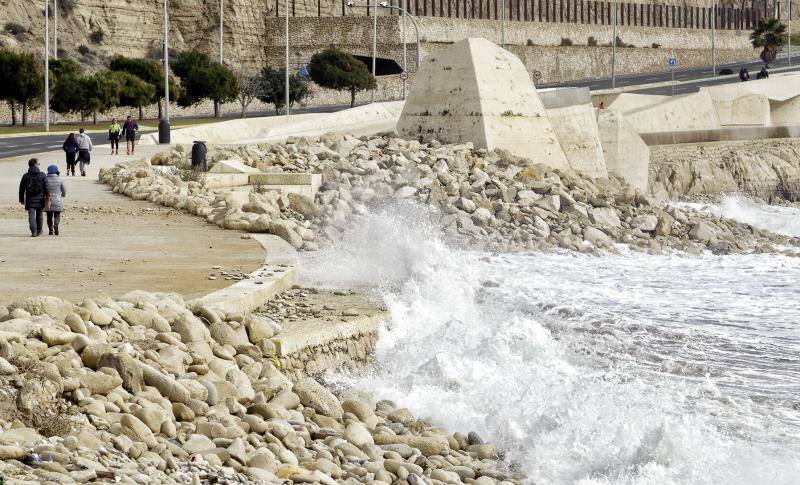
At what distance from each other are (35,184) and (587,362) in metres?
8.03

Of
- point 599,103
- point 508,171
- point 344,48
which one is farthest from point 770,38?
point 508,171

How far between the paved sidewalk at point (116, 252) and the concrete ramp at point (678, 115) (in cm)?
2773

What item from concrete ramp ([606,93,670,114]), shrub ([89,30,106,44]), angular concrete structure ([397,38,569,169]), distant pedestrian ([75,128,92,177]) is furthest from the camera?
shrub ([89,30,106,44])

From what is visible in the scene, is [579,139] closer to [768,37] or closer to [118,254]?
[118,254]

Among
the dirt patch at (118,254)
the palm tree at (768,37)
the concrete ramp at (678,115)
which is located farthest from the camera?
the palm tree at (768,37)

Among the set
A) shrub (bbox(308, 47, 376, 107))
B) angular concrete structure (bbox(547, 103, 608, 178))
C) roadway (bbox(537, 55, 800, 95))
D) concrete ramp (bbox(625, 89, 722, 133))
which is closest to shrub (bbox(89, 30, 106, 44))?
shrub (bbox(308, 47, 376, 107))

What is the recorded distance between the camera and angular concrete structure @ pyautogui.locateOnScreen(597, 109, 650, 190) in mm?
34938

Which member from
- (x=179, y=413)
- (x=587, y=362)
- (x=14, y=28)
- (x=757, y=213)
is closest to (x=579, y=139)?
(x=757, y=213)

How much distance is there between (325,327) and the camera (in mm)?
10625

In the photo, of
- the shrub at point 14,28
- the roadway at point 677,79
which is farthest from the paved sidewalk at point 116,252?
the shrub at point 14,28

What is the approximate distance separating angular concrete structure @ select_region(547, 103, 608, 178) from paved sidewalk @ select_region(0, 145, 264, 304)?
13.2 metres

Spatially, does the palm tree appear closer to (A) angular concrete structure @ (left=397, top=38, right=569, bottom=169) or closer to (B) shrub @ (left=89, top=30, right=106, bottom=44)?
(B) shrub @ (left=89, top=30, right=106, bottom=44)

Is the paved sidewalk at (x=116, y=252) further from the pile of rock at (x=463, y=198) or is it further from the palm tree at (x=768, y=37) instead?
the palm tree at (x=768, y=37)

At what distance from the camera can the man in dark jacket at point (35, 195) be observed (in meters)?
15.5
